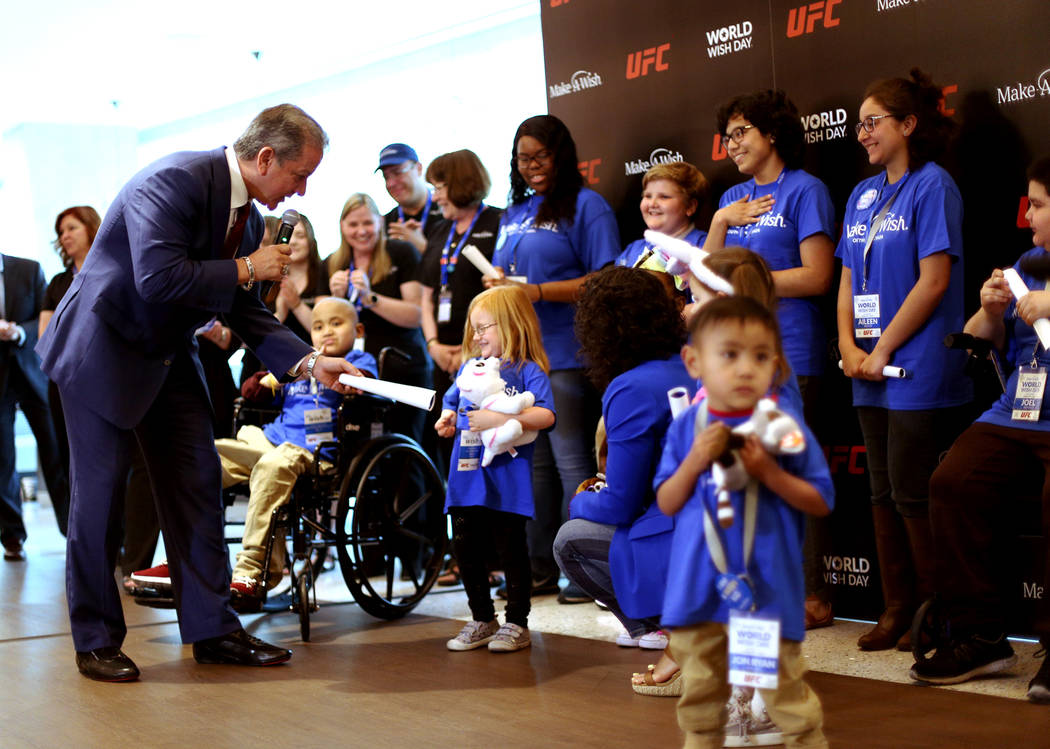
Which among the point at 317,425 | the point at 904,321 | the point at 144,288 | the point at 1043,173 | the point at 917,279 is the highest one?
the point at 1043,173

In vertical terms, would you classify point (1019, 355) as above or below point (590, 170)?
below

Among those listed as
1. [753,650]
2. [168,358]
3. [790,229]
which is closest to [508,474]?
[168,358]

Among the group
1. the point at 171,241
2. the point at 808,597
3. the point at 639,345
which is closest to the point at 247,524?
the point at 171,241

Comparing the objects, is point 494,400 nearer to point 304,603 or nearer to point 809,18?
point 304,603

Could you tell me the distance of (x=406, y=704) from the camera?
2787 millimetres

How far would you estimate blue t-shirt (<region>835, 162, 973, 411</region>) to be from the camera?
10.0 ft

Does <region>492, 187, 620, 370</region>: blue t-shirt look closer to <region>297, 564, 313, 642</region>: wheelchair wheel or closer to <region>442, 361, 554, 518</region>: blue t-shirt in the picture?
<region>442, 361, 554, 518</region>: blue t-shirt

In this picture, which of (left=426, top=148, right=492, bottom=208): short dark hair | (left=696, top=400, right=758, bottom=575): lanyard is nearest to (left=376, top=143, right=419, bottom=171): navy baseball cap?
(left=426, top=148, right=492, bottom=208): short dark hair

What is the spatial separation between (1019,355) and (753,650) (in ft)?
5.18

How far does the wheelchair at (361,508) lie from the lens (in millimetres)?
3676

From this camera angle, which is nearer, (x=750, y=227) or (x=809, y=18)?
(x=750, y=227)

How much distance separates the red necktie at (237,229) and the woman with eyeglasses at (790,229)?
57.9 inches

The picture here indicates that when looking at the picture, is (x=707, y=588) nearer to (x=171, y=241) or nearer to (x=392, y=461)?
(x=171, y=241)

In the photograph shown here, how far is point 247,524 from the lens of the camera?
366 cm
